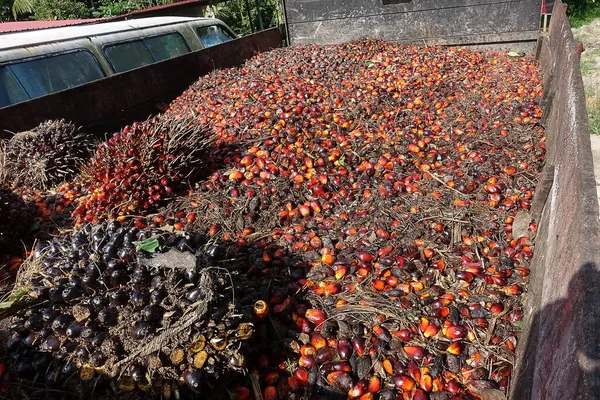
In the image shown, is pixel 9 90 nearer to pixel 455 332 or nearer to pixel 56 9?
pixel 455 332

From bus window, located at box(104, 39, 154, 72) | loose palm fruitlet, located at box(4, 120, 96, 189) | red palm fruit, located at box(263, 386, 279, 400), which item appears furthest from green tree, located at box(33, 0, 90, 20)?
red palm fruit, located at box(263, 386, 279, 400)

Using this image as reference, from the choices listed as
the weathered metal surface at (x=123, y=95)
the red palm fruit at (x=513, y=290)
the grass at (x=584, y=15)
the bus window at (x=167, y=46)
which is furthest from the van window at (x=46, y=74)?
the grass at (x=584, y=15)

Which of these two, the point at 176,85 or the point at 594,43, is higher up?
the point at 176,85

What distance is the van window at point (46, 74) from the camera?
4.25m

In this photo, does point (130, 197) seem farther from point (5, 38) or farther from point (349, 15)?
point (349, 15)

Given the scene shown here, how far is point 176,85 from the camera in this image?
5.88 m

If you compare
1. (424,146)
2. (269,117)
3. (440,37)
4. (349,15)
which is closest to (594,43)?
(440,37)

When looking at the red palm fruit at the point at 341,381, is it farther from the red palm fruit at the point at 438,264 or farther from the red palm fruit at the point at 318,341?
the red palm fruit at the point at 438,264

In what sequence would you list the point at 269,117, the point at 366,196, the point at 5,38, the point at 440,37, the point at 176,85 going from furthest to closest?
the point at 440,37
the point at 176,85
the point at 5,38
the point at 269,117
the point at 366,196

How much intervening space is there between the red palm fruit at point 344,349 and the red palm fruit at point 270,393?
41 cm

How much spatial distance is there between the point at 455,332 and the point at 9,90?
193 inches

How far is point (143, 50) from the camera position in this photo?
6.19 metres

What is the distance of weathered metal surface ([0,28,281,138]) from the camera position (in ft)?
13.0

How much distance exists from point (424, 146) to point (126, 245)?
126 inches
